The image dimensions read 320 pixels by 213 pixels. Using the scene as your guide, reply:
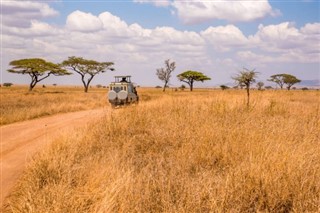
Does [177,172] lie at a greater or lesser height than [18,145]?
greater

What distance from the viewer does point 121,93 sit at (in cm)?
2158

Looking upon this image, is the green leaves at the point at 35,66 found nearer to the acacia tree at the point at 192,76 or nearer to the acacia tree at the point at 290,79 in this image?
the acacia tree at the point at 192,76

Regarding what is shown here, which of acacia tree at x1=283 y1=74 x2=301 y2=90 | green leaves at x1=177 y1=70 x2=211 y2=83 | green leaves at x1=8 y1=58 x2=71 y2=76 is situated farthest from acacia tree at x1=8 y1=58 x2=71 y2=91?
acacia tree at x1=283 y1=74 x2=301 y2=90

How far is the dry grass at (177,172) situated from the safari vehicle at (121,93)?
12216mm

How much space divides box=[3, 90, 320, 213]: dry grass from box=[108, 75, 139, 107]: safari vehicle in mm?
12216

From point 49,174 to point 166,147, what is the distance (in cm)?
266

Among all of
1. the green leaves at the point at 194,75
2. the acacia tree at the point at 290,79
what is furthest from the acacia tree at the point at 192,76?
the acacia tree at the point at 290,79

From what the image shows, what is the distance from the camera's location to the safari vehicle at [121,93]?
21.6 m

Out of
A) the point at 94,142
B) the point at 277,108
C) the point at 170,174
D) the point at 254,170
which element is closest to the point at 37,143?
the point at 94,142

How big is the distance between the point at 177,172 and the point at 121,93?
15.9 m

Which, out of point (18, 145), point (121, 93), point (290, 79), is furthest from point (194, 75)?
point (18, 145)

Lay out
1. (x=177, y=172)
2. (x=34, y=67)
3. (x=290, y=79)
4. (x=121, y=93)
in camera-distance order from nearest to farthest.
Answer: (x=177, y=172), (x=121, y=93), (x=34, y=67), (x=290, y=79)

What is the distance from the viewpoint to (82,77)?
6825 centimetres

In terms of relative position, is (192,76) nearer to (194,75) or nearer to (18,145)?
(194,75)
